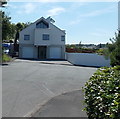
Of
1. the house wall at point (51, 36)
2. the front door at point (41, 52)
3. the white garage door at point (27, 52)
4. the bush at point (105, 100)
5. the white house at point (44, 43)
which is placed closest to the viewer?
the bush at point (105, 100)

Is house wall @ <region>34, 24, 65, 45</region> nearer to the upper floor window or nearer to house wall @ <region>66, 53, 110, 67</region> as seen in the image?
the upper floor window

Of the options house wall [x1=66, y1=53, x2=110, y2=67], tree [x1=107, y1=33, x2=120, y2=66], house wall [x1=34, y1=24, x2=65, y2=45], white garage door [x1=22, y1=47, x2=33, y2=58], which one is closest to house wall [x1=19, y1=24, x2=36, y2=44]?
white garage door [x1=22, y1=47, x2=33, y2=58]

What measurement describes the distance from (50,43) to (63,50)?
3.00 meters

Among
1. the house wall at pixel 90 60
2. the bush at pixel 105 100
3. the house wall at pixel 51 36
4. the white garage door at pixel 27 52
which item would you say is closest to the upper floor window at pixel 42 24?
the house wall at pixel 51 36

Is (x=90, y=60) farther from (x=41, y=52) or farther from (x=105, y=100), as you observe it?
(x=105, y=100)

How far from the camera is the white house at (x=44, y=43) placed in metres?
49.6

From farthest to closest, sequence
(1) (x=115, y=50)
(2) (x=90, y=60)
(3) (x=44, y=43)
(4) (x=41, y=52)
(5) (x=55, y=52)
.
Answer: (4) (x=41, y=52), (5) (x=55, y=52), (3) (x=44, y=43), (2) (x=90, y=60), (1) (x=115, y=50)

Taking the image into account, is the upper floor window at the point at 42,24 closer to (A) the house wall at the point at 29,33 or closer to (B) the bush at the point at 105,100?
(A) the house wall at the point at 29,33

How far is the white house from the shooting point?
49562mm

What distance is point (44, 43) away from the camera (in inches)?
1939

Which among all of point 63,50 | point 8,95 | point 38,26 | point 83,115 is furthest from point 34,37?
point 83,115

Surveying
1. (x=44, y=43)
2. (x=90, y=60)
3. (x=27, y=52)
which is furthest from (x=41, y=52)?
(x=90, y=60)

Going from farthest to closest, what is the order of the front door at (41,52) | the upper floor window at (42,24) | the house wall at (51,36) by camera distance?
1. the front door at (41,52)
2. the upper floor window at (42,24)
3. the house wall at (51,36)

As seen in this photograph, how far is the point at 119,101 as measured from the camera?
350 cm
